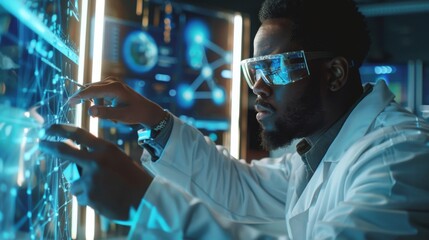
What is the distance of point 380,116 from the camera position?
991 millimetres

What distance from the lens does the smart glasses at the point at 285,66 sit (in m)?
1.03

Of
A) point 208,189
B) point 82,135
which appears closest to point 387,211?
point 82,135

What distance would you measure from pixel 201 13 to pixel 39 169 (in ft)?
3.62

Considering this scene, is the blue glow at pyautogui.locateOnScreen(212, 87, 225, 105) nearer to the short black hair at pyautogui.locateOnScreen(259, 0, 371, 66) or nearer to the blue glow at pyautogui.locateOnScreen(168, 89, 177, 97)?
the blue glow at pyautogui.locateOnScreen(168, 89, 177, 97)

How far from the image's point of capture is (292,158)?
1.37 m

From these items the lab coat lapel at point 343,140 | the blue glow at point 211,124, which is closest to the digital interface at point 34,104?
the lab coat lapel at point 343,140

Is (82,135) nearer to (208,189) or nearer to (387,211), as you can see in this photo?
(387,211)

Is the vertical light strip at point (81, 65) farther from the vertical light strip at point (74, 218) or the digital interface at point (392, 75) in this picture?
the digital interface at point (392, 75)

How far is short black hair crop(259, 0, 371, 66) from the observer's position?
1046 millimetres

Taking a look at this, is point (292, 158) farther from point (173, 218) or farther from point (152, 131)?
point (173, 218)

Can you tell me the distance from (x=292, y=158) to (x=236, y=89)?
1.35 feet

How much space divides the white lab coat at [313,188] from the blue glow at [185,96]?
326 millimetres

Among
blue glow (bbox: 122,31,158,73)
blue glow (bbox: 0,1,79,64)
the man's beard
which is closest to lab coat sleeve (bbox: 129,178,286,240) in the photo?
blue glow (bbox: 0,1,79,64)

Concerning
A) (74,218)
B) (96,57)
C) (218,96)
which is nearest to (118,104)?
(96,57)
